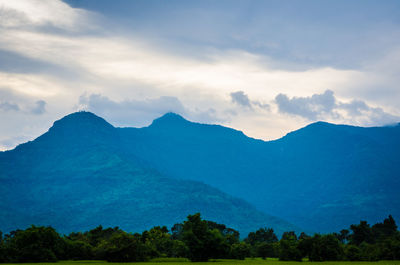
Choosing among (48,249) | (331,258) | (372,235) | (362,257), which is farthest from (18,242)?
(372,235)

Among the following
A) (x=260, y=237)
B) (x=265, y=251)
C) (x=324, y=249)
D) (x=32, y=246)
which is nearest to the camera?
(x=32, y=246)

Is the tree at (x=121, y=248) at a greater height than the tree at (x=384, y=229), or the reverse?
the tree at (x=384, y=229)

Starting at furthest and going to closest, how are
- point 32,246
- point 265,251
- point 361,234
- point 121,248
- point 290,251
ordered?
point 361,234, point 265,251, point 290,251, point 121,248, point 32,246

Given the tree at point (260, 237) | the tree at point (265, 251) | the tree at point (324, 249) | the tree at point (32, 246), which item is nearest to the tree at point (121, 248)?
the tree at point (32, 246)

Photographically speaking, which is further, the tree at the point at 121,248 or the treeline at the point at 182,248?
the tree at the point at 121,248

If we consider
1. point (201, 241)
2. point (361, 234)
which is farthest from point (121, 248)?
point (361, 234)

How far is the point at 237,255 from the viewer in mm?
114688

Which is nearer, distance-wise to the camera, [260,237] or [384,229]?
[384,229]

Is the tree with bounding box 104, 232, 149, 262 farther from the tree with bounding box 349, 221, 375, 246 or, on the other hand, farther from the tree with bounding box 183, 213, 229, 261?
the tree with bounding box 349, 221, 375, 246

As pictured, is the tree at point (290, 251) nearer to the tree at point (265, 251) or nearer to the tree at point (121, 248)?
the tree at point (265, 251)

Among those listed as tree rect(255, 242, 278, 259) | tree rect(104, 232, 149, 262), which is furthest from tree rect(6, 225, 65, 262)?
tree rect(255, 242, 278, 259)

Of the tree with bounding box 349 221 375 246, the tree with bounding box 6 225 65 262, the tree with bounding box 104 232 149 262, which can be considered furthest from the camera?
the tree with bounding box 349 221 375 246

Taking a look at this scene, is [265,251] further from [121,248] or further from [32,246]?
[32,246]

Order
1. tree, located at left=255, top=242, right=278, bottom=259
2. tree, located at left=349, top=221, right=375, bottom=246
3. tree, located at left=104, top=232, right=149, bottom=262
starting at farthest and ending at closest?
tree, located at left=349, top=221, right=375, bottom=246 → tree, located at left=255, top=242, right=278, bottom=259 → tree, located at left=104, top=232, right=149, bottom=262
